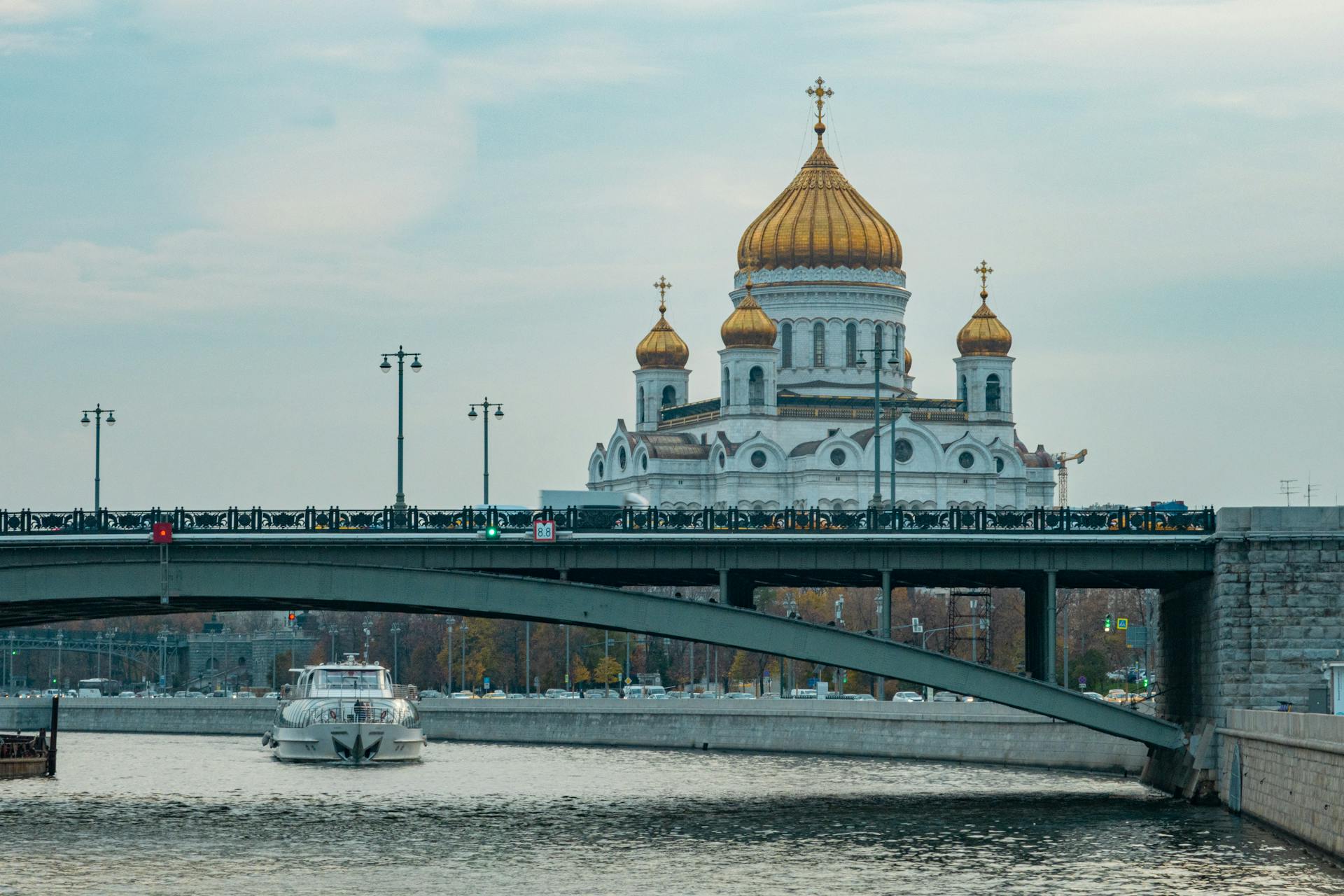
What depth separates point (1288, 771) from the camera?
41594mm

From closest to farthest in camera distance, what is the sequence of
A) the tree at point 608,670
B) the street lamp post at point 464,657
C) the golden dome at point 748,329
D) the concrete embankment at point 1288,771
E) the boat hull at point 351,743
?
the concrete embankment at point 1288,771 < the boat hull at point 351,743 < the tree at point 608,670 < the street lamp post at point 464,657 < the golden dome at point 748,329

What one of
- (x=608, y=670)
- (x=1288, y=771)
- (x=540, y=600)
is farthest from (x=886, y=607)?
(x=608, y=670)

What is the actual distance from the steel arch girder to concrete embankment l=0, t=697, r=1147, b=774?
13749 mm

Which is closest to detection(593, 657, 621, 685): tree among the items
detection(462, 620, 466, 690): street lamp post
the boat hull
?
detection(462, 620, 466, 690): street lamp post

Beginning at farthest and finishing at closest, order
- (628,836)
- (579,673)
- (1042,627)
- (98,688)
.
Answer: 1. (98,688)
2. (579,673)
3. (1042,627)
4. (628,836)

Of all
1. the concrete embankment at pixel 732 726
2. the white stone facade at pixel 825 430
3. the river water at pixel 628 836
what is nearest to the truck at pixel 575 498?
the concrete embankment at pixel 732 726

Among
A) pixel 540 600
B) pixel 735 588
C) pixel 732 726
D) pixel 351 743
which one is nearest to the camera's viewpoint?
pixel 540 600

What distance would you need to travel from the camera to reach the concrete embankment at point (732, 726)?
66.6m

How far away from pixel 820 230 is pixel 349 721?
234 ft

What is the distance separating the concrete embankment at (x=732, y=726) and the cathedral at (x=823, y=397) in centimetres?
3686

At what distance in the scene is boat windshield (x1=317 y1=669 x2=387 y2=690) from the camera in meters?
71.8

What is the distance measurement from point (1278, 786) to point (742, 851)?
31.0 ft

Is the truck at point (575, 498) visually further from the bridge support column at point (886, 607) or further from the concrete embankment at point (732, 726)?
the bridge support column at point (886, 607)

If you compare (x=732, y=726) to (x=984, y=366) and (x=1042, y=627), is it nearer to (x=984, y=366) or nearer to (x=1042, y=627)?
(x=1042, y=627)
